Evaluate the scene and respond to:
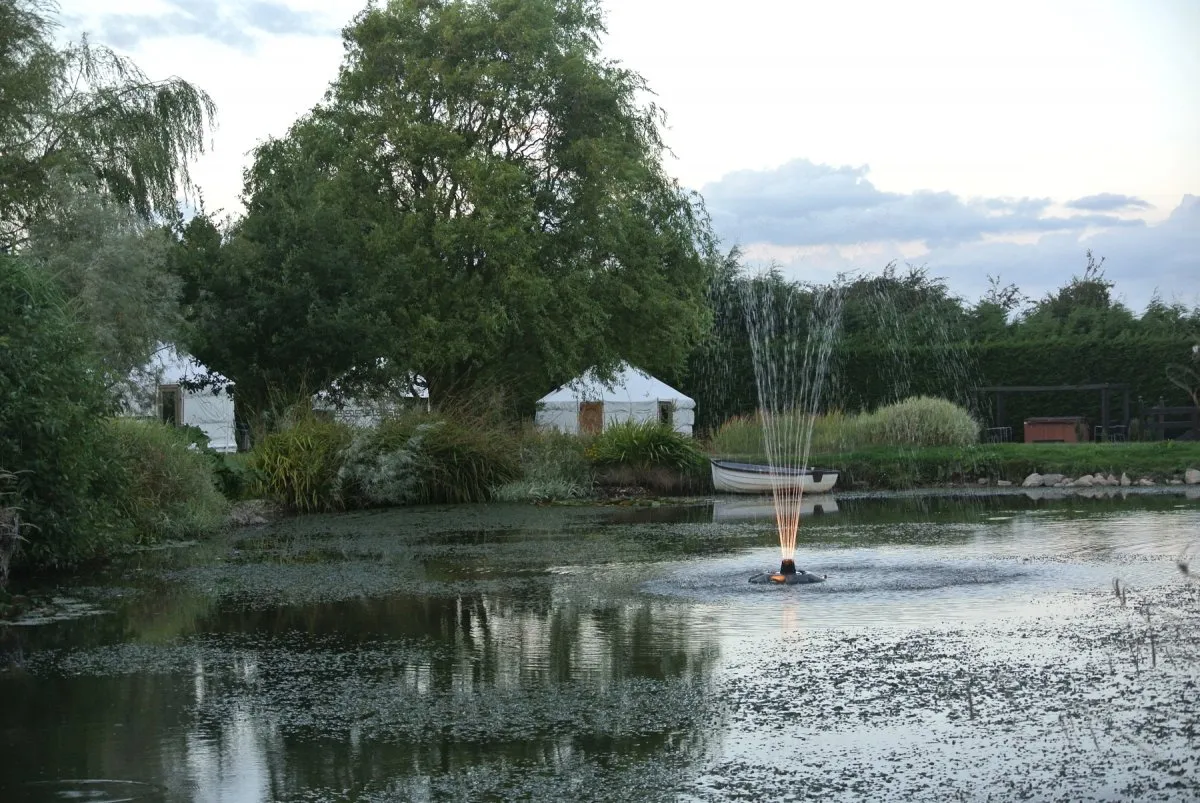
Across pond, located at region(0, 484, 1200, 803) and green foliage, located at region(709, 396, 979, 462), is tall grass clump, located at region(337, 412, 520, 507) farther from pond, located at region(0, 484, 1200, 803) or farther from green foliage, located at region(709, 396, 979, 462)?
pond, located at region(0, 484, 1200, 803)

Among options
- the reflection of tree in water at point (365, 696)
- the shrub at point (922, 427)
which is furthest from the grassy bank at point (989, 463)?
the reflection of tree in water at point (365, 696)

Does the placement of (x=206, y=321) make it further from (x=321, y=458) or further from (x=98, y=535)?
(x=98, y=535)

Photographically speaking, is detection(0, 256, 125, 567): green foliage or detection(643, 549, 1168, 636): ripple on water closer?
detection(643, 549, 1168, 636): ripple on water

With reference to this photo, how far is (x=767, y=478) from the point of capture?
987 inches

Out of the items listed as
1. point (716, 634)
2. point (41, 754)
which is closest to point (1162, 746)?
point (716, 634)

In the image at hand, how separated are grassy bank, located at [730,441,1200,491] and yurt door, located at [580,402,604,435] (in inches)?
376

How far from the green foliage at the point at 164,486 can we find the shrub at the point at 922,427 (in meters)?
15.6

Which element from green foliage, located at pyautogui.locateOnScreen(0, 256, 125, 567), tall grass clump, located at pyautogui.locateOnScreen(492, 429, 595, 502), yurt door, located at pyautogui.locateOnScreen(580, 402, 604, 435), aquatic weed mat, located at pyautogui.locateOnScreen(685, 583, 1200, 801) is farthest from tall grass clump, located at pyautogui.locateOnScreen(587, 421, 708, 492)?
aquatic weed mat, located at pyautogui.locateOnScreen(685, 583, 1200, 801)

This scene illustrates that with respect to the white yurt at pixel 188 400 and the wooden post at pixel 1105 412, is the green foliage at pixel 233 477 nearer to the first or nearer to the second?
the white yurt at pixel 188 400

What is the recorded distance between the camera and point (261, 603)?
11.7 meters

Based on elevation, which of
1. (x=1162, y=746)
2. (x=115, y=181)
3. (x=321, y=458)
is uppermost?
(x=115, y=181)

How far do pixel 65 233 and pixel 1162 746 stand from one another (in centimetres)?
2599

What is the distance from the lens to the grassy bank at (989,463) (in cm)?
2616

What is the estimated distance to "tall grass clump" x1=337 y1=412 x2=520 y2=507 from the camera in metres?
23.6
